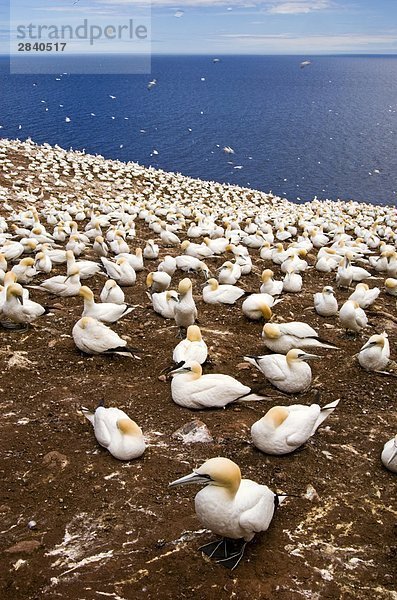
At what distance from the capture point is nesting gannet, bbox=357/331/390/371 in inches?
268

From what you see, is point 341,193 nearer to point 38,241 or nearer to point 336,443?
point 38,241

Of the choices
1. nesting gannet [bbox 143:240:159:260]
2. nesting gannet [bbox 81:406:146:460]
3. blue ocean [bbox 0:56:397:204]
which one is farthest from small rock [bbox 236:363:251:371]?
blue ocean [bbox 0:56:397:204]

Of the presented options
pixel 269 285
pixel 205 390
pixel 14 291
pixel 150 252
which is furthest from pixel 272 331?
pixel 150 252

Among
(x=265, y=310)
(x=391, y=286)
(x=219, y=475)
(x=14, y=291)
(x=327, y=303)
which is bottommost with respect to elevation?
(x=391, y=286)

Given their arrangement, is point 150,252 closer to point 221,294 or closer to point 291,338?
point 221,294

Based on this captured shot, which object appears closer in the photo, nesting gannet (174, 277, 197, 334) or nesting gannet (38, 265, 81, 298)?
nesting gannet (174, 277, 197, 334)

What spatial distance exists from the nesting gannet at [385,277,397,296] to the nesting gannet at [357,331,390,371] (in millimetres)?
3656

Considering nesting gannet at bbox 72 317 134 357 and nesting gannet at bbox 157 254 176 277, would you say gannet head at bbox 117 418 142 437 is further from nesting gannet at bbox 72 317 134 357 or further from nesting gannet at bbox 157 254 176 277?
nesting gannet at bbox 157 254 176 277

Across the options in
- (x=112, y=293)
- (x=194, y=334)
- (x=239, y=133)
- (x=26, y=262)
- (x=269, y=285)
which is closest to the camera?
(x=194, y=334)

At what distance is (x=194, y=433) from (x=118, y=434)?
73cm

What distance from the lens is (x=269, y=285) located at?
9.41 metres

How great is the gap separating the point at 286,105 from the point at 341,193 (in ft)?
230

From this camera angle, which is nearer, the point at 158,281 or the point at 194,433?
the point at 194,433

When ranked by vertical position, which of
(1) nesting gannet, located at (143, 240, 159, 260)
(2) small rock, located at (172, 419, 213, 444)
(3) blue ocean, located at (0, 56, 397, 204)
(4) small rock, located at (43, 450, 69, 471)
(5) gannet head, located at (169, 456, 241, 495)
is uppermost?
(5) gannet head, located at (169, 456, 241, 495)
